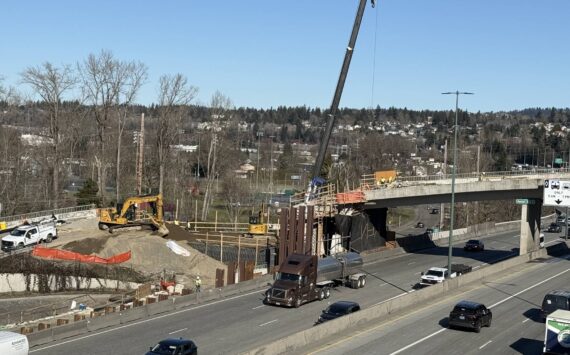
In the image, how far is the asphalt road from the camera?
97.9 ft

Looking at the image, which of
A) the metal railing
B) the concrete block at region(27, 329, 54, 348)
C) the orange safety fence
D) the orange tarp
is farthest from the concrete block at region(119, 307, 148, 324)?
the metal railing

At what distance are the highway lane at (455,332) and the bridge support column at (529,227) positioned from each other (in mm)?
18533

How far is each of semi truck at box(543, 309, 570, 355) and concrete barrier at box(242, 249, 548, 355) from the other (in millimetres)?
8701

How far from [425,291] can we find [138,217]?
91.2ft

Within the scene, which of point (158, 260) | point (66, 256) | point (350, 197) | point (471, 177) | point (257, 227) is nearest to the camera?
point (66, 256)

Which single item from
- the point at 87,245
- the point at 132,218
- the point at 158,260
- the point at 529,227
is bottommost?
the point at 158,260

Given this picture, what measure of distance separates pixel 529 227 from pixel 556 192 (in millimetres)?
Answer: 7420

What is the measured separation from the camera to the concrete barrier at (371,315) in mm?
26281

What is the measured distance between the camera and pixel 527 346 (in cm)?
3008

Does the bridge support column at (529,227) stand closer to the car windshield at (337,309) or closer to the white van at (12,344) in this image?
the car windshield at (337,309)

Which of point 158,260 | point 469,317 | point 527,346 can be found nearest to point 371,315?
point 469,317

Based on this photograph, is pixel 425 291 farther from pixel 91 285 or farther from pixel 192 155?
pixel 192 155

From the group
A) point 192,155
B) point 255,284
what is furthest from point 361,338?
point 192,155

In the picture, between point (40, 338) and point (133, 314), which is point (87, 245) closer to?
point (133, 314)
